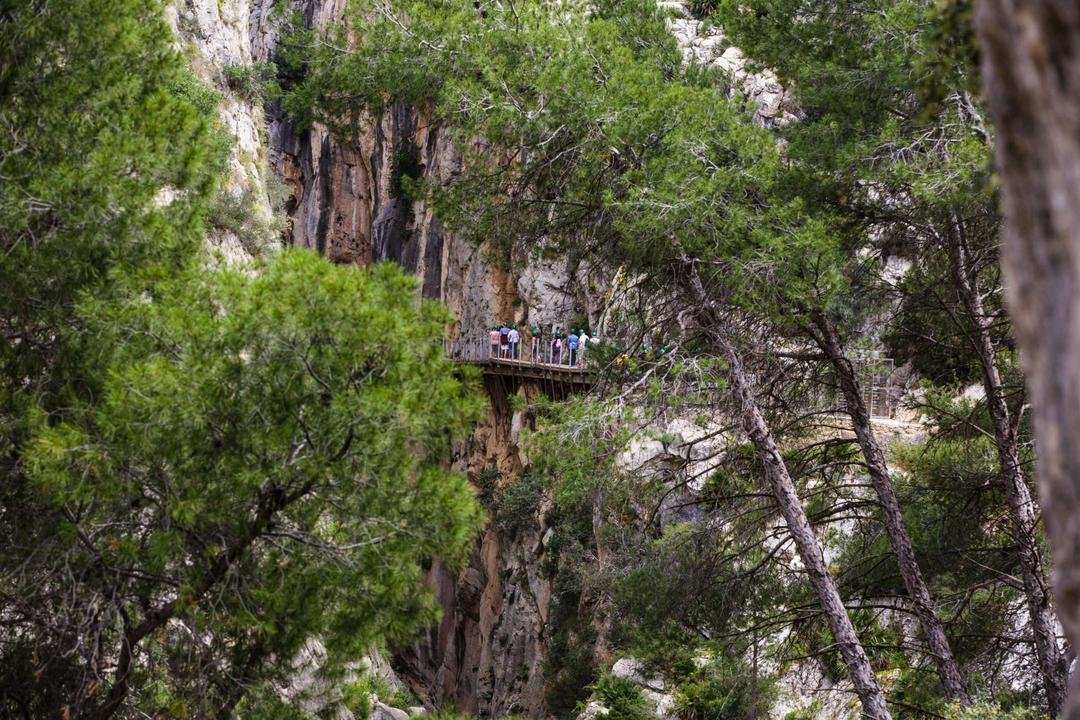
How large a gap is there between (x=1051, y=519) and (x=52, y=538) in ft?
19.4

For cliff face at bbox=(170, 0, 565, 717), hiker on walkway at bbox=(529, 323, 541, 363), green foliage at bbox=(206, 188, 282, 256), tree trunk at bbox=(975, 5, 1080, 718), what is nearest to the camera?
tree trunk at bbox=(975, 5, 1080, 718)

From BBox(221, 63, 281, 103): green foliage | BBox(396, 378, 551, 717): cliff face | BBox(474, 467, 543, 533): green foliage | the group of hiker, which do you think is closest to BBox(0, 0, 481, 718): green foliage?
BBox(396, 378, 551, 717): cliff face

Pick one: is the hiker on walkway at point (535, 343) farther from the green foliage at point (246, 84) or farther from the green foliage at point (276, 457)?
the green foliage at point (276, 457)

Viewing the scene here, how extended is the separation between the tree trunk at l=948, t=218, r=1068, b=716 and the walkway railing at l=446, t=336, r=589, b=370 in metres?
11.9

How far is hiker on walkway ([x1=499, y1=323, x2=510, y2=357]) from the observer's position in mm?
24562

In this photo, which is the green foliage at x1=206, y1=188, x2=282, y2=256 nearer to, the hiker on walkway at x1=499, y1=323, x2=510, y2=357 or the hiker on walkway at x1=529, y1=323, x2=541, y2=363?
the hiker on walkway at x1=499, y1=323, x2=510, y2=357

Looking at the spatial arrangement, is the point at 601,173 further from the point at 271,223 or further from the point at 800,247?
the point at 271,223

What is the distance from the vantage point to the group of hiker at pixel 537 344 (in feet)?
73.8

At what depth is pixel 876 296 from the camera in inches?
414

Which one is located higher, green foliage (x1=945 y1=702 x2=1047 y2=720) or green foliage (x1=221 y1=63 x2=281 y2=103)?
green foliage (x1=221 y1=63 x2=281 y2=103)

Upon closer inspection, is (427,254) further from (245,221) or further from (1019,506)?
(1019,506)

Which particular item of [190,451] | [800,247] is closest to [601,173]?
[800,247]

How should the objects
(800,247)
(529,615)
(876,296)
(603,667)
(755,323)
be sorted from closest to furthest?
1. (800,247)
2. (755,323)
3. (876,296)
4. (603,667)
5. (529,615)

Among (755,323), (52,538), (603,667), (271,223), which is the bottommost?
(603,667)
